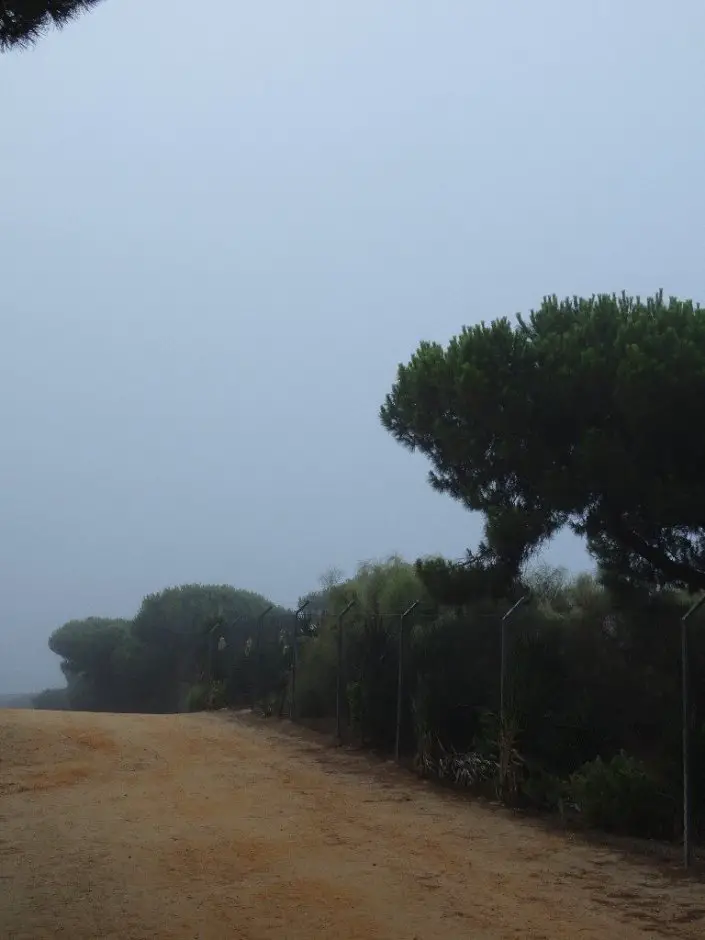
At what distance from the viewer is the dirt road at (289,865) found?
24.6 feet

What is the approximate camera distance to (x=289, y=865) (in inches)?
372

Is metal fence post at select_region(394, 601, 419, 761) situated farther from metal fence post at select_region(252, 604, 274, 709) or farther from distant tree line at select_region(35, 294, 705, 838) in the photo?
metal fence post at select_region(252, 604, 274, 709)

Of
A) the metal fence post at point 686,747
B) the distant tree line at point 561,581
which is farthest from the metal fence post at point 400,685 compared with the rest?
the metal fence post at point 686,747

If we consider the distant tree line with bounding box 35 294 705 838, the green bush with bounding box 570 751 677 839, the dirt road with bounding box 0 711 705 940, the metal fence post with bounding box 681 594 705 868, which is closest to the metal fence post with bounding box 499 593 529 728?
the distant tree line with bounding box 35 294 705 838

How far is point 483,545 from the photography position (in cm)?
1619

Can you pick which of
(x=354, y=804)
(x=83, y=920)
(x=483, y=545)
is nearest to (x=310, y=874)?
(x=83, y=920)

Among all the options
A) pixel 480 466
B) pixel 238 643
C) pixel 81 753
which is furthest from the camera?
pixel 238 643

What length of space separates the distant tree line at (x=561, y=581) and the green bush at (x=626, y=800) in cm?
2

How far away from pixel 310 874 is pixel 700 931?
3211mm

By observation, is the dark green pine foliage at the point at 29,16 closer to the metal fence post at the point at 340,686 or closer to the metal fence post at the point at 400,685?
the metal fence post at the point at 400,685

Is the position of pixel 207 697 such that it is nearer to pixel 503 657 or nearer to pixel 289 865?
pixel 503 657

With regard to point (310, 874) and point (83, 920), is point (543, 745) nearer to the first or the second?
point (310, 874)

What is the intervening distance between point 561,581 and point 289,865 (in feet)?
36.8

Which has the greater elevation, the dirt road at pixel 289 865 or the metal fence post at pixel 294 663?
the metal fence post at pixel 294 663
